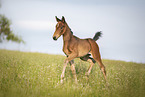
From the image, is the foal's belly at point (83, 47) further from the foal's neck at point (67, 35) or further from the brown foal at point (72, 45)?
the foal's neck at point (67, 35)

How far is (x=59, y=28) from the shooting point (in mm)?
6477

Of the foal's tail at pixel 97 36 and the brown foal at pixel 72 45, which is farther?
the foal's tail at pixel 97 36

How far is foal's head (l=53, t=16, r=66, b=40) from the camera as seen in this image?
638 cm

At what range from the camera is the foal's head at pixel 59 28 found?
6377mm

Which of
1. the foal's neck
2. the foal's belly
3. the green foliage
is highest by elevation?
the green foliage

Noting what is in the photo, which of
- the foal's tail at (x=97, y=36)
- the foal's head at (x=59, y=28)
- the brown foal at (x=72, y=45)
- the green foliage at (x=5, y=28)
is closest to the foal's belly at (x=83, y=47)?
the brown foal at (x=72, y=45)

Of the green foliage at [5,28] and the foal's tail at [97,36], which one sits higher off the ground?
the green foliage at [5,28]

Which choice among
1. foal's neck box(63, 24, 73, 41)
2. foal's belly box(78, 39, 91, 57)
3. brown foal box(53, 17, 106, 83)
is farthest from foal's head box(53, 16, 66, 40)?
foal's belly box(78, 39, 91, 57)

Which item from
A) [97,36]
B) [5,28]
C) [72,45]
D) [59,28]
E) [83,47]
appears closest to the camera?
[59,28]

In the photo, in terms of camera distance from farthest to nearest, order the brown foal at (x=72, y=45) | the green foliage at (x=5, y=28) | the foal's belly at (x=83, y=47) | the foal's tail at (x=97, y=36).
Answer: the green foliage at (x=5, y=28) → the foal's tail at (x=97, y=36) → the foal's belly at (x=83, y=47) → the brown foal at (x=72, y=45)

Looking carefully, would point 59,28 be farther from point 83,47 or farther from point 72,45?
point 83,47

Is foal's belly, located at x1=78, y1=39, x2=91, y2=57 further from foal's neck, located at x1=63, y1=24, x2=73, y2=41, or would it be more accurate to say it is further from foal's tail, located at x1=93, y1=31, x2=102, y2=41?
foal's tail, located at x1=93, y1=31, x2=102, y2=41

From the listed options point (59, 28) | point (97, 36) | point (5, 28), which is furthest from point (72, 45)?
point (5, 28)

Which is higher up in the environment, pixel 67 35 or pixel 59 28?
pixel 59 28
